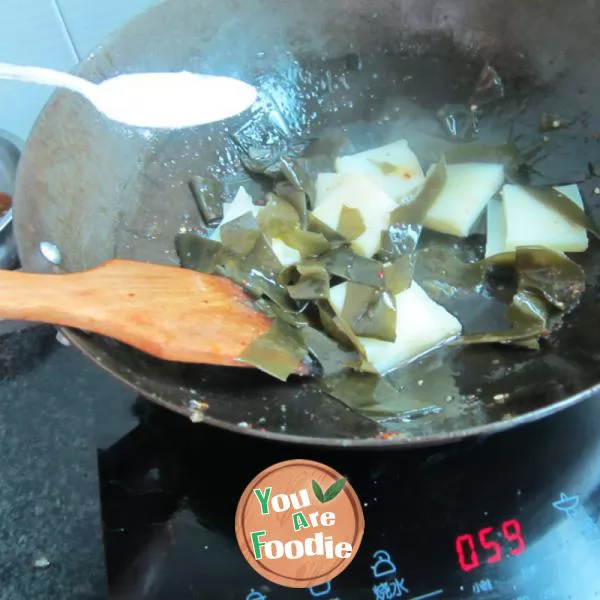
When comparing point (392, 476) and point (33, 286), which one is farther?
point (392, 476)

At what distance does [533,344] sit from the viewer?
3.11 ft

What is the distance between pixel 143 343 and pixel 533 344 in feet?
1.73

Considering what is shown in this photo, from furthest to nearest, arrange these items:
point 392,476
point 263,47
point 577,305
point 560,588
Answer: point 263,47 → point 577,305 → point 392,476 → point 560,588

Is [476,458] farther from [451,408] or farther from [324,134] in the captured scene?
[324,134]

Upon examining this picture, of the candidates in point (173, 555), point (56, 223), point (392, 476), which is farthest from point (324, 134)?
point (173, 555)

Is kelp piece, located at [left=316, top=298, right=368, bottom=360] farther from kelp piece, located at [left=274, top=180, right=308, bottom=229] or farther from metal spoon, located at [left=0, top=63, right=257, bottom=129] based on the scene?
metal spoon, located at [left=0, top=63, right=257, bottom=129]

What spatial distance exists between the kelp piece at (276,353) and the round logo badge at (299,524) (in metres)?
0.12

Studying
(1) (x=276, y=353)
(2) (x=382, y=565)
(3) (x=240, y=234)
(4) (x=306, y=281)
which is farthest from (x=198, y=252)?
(2) (x=382, y=565)

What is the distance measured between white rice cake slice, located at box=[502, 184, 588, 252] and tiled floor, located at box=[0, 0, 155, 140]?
69 centimetres

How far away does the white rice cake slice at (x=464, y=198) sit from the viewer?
3.62 ft

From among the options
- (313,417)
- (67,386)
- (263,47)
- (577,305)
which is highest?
(263,47)

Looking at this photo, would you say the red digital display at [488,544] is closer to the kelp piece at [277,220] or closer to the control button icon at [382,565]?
the control button icon at [382,565]

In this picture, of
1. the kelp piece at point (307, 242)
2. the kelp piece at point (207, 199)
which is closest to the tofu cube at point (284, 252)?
the kelp piece at point (307, 242)

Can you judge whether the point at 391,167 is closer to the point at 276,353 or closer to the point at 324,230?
the point at 324,230
